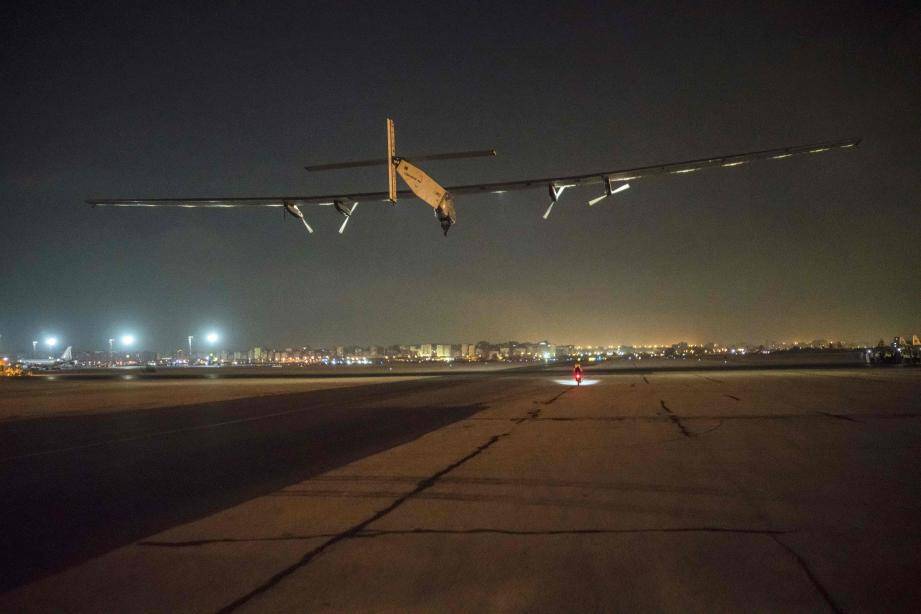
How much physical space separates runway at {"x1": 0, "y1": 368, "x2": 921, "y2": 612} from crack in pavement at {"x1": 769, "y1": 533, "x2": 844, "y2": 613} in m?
0.02

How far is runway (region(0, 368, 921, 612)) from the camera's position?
17.3 ft

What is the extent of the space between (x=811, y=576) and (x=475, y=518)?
10.9 feet

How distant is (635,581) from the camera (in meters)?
5.41

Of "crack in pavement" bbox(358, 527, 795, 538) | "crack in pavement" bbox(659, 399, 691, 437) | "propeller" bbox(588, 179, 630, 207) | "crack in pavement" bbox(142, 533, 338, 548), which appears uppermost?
"propeller" bbox(588, 179, 630, 207)

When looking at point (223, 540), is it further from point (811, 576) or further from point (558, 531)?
point (811, 576)

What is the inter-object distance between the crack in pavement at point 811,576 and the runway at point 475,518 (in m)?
0.02

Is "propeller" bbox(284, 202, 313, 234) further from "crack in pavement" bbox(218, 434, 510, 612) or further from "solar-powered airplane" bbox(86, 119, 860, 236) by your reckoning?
"crack in pavement" bbox(218, 434, 510, 612)

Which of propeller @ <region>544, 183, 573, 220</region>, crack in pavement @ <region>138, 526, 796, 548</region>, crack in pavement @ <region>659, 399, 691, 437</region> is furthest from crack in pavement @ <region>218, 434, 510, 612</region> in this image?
propeller @ <region>544, 183, 573, 220</region>

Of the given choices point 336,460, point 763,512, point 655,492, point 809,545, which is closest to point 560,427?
point 336,460

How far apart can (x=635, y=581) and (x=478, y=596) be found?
4.13 ft

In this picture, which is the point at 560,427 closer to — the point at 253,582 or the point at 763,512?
the point at 763,512

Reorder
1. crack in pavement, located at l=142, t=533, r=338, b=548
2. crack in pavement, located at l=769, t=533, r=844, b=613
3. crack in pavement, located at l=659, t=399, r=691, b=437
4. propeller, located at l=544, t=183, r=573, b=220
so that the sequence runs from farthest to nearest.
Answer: propeller, located at l=544, t=183, r=573, b=220
crack in pavement, located at l=659, t=399, r=691, b=437
crack in pavement, located at l=142, t=533, r=338, b=548
crack in pavement, located at l=769, t=533, r=844, b=613

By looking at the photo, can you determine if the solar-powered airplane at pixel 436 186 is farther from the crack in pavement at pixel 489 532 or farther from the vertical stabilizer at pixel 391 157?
the crack in pavement at pixel 489 532

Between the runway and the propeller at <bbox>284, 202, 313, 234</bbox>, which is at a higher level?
the propeller at <bbox>284, 202, 313, 234</bbox>
